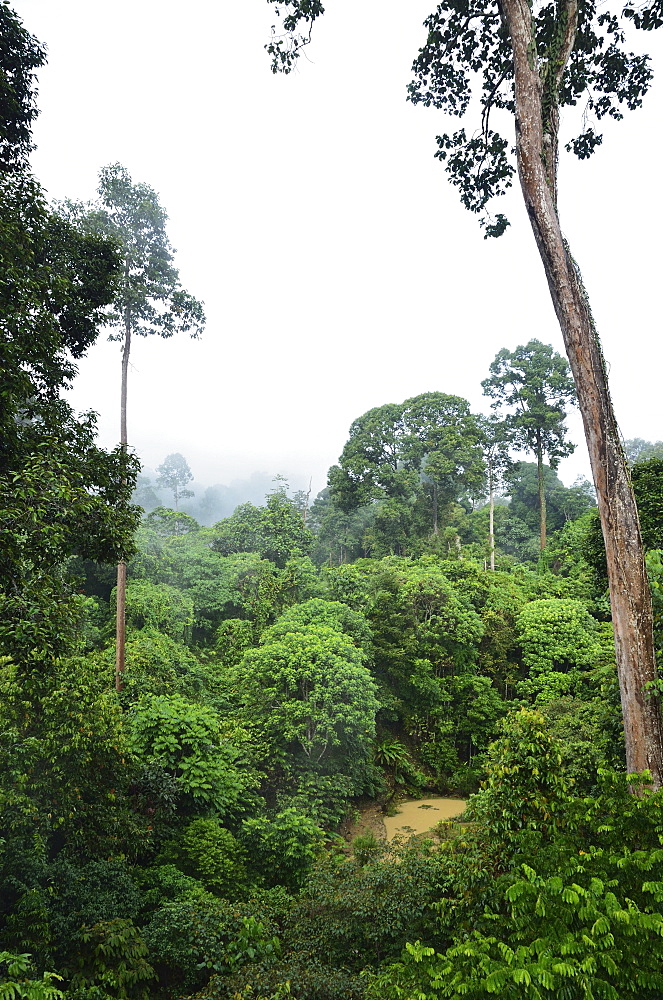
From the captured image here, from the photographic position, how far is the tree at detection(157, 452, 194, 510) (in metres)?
67.7

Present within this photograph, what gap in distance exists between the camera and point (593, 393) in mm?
4695

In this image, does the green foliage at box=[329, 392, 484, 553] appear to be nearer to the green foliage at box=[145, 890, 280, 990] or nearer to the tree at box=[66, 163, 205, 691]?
the tree at box=[66, 163, 205, 691]

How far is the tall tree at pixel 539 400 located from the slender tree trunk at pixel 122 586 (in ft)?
60.7

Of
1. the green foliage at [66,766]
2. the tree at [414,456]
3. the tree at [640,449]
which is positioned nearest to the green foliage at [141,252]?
the green foliage at [66,766]

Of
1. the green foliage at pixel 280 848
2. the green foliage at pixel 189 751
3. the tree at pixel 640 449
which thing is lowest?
the green foliage at pixel 280 848

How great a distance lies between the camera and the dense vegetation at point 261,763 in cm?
307

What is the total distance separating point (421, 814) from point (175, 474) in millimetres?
63221

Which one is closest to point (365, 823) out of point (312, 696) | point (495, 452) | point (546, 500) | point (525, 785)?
point (312, 696)

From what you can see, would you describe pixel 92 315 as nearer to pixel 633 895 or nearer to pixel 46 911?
pixel 46 911

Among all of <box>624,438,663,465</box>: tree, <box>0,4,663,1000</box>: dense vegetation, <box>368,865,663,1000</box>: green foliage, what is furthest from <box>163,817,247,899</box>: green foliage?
<box>624,438,663,465</box>: tree

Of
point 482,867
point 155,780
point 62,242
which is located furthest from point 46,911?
point 62,242

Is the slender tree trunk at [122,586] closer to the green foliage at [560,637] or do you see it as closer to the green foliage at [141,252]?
the green foliage at [141,252]

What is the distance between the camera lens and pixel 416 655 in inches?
575

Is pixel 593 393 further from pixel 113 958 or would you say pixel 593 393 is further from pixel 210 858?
pixel 210 858
